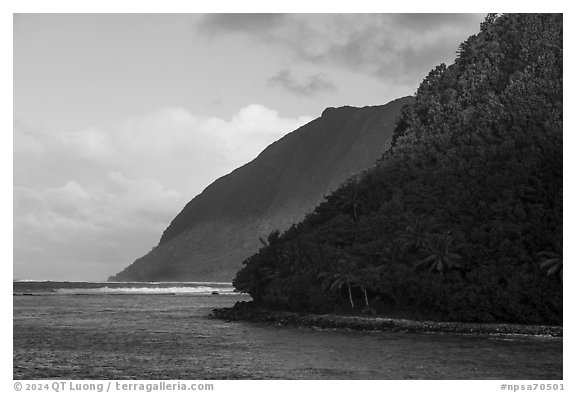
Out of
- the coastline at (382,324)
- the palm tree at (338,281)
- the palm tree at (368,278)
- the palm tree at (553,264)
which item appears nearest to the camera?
the coastline at (382,324)

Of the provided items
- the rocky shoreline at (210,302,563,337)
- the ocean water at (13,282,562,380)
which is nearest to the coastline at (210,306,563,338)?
the rocky shoreline at (210,302,563,337)

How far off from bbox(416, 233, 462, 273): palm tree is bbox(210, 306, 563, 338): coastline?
8443 mm

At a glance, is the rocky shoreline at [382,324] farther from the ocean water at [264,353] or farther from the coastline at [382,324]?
the ocean water at [264,353]

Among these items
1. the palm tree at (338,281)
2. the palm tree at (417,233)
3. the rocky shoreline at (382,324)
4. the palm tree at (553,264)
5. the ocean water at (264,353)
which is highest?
A: the palm tree at (417,233)

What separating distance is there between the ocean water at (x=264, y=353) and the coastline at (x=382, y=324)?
3.92 meters

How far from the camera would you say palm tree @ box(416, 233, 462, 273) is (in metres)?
94.0

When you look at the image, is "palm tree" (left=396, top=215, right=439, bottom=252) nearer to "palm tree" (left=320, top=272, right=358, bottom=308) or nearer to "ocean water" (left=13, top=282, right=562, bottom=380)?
"palm tree" (left=320, top=272, right=358, bottom=308)

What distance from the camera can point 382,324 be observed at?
90.6 m

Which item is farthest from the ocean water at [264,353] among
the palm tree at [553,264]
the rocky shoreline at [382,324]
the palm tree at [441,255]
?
the palm tree at [441,255]

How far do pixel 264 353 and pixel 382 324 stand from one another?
30455 millimetres

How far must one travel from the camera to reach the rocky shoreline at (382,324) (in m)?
82.1
